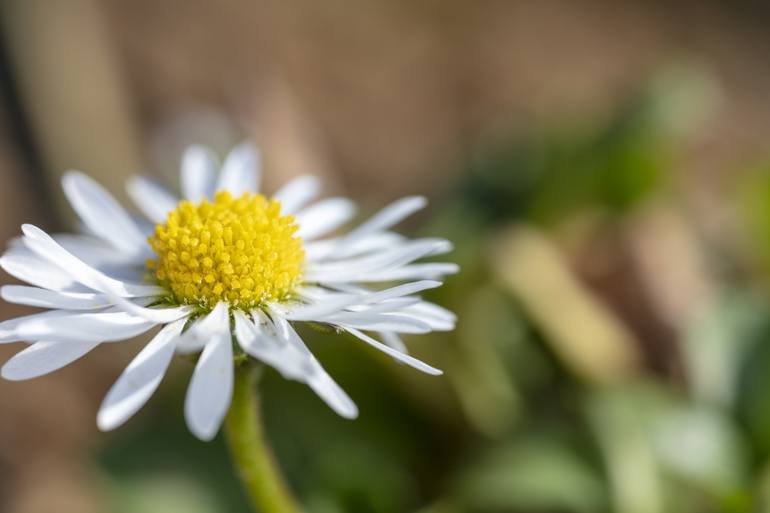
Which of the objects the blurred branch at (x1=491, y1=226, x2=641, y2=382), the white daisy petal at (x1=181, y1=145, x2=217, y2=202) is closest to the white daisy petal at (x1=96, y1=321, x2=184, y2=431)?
the white daisy petal at (x1=181, y1=145, x2=217, y2=202)

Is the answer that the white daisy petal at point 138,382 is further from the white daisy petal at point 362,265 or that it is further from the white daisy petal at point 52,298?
the white daisy petal at point 362,265

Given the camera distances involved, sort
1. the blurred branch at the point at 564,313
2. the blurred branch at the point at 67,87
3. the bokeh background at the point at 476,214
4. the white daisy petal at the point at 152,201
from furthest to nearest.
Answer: the blurred branch at the point at 67,87
the blurred branch at the point at 564,313
the bokeh background at the point at 476,214
the white daisy petal at the point at 152,201

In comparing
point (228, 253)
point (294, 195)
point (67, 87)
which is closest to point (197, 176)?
point (294, 195)

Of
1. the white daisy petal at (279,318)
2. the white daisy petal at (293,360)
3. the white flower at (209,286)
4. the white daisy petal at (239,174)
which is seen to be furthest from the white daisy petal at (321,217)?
the white daisy petal at (293,360)

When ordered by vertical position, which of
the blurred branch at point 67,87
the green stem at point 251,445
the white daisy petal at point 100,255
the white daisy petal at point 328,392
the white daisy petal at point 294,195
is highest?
the blurred branch at point 67,87

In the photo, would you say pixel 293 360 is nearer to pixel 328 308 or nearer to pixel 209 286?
pixel 328 308

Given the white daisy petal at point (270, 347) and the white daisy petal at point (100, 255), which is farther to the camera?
the white daisy petal at point (100, 255)

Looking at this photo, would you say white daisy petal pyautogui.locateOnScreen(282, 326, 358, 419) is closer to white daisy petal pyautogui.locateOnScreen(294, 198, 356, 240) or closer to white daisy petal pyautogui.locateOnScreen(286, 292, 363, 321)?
white daisy petal pyautogui.locateOnScreen(286, 292, 363, 321)
